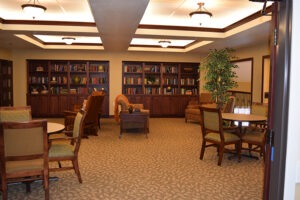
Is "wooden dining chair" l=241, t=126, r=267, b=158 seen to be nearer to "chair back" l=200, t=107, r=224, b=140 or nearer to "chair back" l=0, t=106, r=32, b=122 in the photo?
"chair back" l=200, t=107, r=224, b=140

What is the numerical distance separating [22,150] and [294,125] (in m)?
2.58

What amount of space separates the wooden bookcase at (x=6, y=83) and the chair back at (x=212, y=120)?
23.5 feet

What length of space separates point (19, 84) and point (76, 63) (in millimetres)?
2158

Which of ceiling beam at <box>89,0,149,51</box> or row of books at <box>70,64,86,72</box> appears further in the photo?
row of books at <box>70,64,86,72</box>

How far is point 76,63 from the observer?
34.0 ft

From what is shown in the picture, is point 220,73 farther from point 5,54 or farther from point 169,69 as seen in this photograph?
point 5,54

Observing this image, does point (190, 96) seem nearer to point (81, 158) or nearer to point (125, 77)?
point (125, 77)

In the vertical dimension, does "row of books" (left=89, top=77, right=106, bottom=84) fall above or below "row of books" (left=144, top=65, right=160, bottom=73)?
below

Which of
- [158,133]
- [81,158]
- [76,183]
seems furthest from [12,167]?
[158,133]

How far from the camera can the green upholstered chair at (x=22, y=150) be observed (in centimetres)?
279

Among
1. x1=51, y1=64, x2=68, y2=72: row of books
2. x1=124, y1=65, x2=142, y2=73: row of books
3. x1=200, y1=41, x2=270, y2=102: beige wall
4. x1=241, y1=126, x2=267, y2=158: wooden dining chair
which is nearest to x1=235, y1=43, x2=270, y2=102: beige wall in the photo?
x1=200, y1=41, x2=270, y2=102: beige wall

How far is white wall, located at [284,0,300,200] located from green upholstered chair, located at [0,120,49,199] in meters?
2.34

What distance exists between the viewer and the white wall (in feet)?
4.99

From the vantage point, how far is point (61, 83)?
10.2 metres
